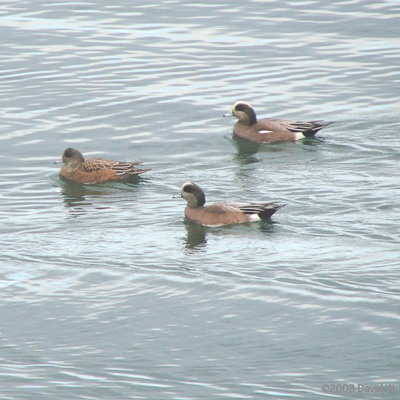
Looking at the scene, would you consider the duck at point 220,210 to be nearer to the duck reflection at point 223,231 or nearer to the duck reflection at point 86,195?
the duck reflection at point 223,231

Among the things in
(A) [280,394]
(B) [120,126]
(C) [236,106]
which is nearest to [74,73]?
(B) [120,126]

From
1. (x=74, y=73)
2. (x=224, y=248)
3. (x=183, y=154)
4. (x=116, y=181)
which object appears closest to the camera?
(x=224, y=248)

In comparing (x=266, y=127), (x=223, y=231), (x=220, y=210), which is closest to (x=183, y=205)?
(x=220, y=210)

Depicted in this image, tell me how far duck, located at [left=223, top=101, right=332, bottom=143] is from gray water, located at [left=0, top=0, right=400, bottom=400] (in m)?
0.25

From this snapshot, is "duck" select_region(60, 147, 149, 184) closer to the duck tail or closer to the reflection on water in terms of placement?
the reflection on water

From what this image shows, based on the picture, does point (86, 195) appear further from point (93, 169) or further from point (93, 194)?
point (93, 169)

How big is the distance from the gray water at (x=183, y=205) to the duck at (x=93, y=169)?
228 mm

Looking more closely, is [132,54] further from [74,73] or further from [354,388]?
[354,388]

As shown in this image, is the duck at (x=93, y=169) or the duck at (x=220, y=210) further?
the duck at (x=93, y=169)

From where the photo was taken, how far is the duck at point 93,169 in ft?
54.5

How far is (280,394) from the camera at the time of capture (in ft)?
29.1

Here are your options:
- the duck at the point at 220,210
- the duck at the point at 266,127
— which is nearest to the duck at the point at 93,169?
the duck at the point at 220,210

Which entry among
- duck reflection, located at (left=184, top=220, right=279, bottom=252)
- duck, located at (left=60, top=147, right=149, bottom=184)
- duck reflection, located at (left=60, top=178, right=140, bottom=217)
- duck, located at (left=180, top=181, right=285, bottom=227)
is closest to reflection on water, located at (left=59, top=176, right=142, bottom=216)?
duck reflection, located at (left=60, top=178, right=140, bottom=217)

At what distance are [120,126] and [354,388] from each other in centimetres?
1137
